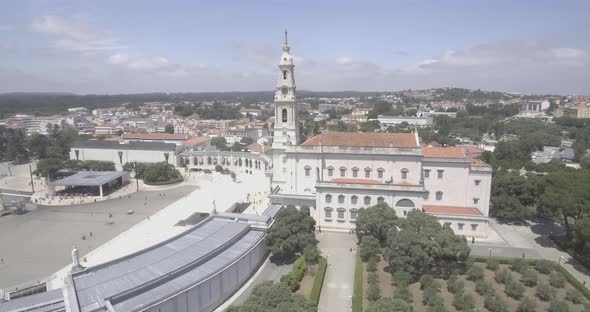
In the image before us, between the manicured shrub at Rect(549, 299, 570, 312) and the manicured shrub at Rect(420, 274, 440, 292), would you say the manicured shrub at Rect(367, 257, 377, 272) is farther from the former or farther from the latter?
the manicured shrub at Rect(549, 299, 570, 312)

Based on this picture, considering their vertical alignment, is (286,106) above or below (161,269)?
above

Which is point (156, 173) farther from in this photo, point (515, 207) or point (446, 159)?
point (515, 207)

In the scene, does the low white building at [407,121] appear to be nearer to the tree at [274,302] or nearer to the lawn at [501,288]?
the lawn at [501,288]

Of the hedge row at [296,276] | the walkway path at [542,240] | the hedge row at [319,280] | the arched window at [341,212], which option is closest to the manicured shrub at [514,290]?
the walkway path at [542,240]

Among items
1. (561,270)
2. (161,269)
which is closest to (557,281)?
(561,270)

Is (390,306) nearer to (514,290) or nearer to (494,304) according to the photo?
(494,304)

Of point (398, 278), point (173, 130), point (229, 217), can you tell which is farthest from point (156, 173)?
point (173, 130)
